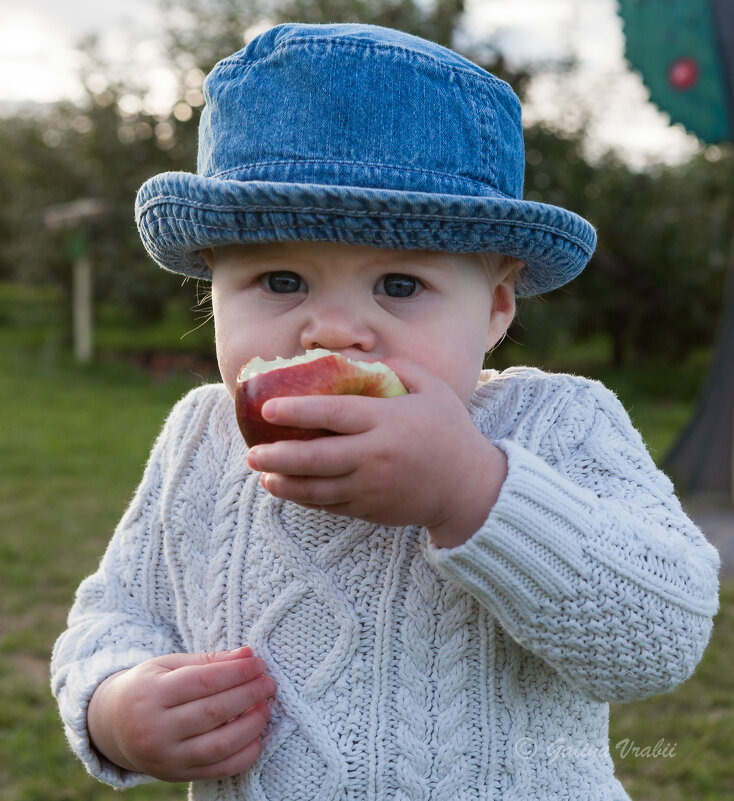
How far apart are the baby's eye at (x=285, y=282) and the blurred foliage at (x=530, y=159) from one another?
9888 mm

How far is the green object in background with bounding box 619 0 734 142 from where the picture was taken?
5922mm

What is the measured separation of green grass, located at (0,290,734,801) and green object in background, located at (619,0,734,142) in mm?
3136

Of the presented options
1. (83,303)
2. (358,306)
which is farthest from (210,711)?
(83,303)

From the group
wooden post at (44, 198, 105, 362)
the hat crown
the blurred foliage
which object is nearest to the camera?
the hat crown

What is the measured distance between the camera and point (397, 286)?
136 cm

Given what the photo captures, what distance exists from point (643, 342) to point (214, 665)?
12663 mm

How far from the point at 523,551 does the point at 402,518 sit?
17 centimetres

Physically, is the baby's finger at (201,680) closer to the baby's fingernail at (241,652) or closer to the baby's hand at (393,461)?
the baby's fingernail at (241,652)

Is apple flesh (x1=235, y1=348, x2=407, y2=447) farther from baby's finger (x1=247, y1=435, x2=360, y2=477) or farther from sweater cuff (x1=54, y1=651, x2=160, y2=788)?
sweater cuff (x1=54, y1=651, x2=160, y2=788)

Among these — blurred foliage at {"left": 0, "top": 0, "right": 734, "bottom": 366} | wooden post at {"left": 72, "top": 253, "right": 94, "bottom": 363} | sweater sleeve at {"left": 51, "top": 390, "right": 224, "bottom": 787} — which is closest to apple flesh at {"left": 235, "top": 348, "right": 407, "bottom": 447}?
sweater sleeve at {"left": 51, "top": 390, "right": 224, "bottom": 787}

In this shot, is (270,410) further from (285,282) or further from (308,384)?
(285,282)

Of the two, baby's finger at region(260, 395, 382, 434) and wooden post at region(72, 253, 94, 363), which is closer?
baby's finger at region(260, 395, 382, 434)

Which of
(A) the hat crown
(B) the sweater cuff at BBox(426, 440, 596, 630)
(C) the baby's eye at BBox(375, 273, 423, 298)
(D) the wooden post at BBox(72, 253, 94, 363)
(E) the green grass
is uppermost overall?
(A) the hat crown

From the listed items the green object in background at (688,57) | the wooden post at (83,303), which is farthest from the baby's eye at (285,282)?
the wooden post at (83,303)
